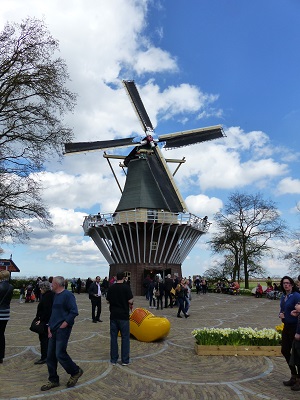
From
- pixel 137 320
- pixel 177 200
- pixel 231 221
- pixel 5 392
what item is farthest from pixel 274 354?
pixel 231 221

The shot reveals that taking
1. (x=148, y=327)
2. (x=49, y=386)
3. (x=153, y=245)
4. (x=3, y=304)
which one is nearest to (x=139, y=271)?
(x=153, y=245)

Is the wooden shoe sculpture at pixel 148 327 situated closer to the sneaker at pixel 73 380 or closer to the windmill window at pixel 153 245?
the sneaker at pixel 73 380

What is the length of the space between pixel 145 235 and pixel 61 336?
25.5 meters

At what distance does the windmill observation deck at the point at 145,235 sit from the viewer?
103 feet

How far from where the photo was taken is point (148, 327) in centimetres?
991

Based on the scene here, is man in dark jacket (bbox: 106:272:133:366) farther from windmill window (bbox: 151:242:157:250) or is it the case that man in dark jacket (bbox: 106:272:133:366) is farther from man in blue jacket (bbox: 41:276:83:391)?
windmill window (bbox: 151:242:157:250)

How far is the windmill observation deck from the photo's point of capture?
31.5 meters

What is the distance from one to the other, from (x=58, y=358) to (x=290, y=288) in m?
4.41

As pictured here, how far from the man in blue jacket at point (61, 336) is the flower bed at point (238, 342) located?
3479 millimetres

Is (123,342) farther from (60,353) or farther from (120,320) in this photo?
(60,353)

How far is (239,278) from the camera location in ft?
143

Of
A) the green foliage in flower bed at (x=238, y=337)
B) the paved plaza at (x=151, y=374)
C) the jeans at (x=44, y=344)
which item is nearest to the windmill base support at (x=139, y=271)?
the paved plaza at (x=151, y=374)

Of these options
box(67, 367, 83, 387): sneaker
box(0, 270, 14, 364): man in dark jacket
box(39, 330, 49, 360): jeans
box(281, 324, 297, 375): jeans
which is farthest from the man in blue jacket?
box(281, 324, 297, 375): jeans

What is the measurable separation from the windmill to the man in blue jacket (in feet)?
81.2
